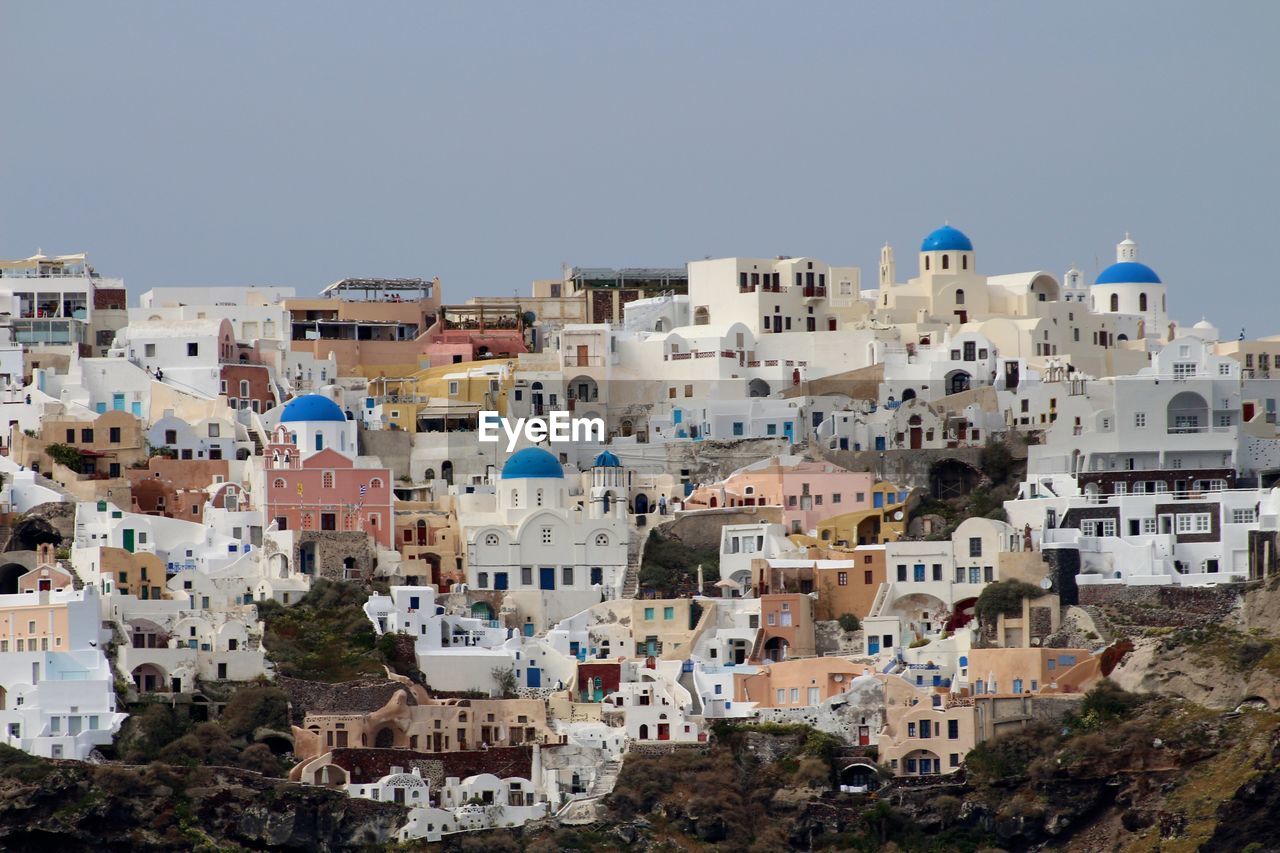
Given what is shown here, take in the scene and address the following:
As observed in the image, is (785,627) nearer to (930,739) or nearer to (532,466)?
(930,739)

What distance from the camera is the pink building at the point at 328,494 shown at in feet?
316

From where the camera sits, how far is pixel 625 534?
97625 millimetres

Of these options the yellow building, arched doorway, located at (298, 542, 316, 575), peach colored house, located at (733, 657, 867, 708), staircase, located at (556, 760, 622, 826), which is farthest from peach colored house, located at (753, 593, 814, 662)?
arched doorway, located at (298, 542, 316, 575)

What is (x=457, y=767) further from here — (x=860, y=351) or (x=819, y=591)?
(x=860, y=351)

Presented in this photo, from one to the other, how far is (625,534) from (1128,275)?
27.0 m

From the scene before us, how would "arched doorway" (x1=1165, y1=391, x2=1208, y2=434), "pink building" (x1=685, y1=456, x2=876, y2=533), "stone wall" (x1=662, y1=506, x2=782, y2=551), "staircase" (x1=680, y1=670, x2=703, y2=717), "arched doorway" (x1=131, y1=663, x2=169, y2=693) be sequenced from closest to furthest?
"arched doorway" (x1=131, y1=663, x2=169, y2=693) < "staircase" (x1=680, y1=670, x2=703, y2=717) < "arched doorway" (x1=1165, y1=391, x2=1208, y2=434) < "stone wall" (x1=662, y1=506, x2=782, y2=551) < "pink building" (x1=685, y1=456, x2=876, y2=533)

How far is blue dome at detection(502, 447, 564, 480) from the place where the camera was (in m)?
98.4

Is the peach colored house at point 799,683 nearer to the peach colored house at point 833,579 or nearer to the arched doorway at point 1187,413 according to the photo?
the peach colored house at point 833,579

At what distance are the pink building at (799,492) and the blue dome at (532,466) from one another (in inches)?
164

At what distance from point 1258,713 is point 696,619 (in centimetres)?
1551

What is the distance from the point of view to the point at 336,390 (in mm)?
105562

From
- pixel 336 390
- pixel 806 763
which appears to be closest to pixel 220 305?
pixel 336 390

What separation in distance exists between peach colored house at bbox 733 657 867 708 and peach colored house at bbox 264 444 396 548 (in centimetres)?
1172

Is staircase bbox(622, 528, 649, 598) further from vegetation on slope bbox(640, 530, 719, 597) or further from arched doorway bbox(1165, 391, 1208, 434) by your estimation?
arched doorway bbox(1165, 391, 1208, 434)
